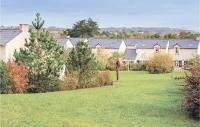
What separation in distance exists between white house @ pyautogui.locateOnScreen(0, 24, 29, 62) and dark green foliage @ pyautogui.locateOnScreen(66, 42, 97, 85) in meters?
5.72

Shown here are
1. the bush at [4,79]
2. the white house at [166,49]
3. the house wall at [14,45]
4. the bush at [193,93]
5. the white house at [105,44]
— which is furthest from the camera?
the white house at [105,44]

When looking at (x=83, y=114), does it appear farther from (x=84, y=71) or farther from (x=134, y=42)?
(x=134, y=42)

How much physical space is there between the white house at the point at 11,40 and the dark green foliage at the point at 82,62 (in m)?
5.72

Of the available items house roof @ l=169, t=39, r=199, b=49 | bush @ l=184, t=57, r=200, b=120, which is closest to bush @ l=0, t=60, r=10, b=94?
bush @ l=184, t=57, r=200, b=120

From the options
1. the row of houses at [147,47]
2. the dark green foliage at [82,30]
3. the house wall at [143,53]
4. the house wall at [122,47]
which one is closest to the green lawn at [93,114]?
the row of houses at [147,47]

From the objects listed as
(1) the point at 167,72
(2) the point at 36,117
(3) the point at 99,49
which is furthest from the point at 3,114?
(3) the point at 99,49

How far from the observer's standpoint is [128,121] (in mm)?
15469

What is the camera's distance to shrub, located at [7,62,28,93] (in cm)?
3178

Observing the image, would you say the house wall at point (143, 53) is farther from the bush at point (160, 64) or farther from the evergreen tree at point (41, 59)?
the evergreen tree at point (41, 59)

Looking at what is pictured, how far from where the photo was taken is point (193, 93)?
16.0 meters

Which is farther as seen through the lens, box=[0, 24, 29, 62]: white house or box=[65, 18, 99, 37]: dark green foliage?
box=[65, 18, 99, 37]: dark green foliage

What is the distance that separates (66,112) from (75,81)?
19.4m

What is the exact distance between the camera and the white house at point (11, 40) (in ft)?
139

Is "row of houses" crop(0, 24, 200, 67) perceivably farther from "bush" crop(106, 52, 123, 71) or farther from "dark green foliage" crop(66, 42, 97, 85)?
"dark green foliage" crop(66, 42, 97, 85)
